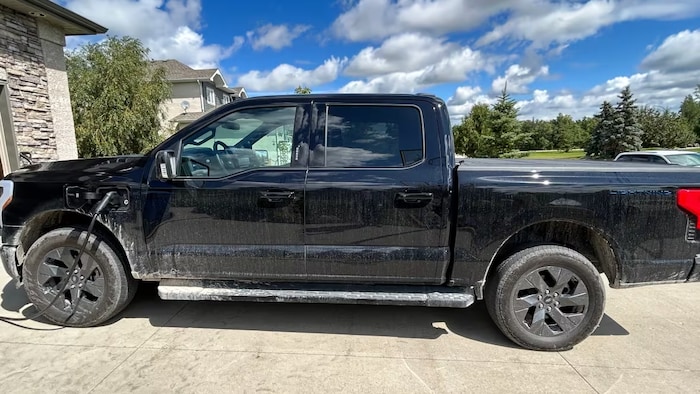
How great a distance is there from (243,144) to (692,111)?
78.7m

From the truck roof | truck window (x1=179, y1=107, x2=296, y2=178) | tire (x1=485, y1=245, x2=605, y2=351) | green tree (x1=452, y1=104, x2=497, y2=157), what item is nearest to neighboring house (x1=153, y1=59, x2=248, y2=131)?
green tree (x1=452, y1=104, x2=497, y2=157)

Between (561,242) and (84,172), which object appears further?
(84,172)

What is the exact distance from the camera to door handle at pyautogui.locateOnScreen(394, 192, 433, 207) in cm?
278

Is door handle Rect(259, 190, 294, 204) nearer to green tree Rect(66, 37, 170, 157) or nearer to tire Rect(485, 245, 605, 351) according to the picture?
tire Rect(485, 245, 605, 351)

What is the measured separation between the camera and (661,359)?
2793mm

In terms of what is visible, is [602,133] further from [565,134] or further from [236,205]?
[565,134]

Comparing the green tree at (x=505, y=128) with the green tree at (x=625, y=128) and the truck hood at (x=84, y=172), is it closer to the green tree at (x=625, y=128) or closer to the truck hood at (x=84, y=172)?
the green tree at (x=625, y=128)

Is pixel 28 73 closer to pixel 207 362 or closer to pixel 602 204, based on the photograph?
pixel 207 362

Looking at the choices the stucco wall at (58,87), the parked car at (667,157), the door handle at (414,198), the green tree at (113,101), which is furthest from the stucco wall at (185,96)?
the door handle at (414,198)

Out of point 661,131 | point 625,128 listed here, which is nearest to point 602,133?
point 625,128

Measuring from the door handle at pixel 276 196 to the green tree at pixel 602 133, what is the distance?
38292 mm

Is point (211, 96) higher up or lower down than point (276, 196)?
higher up

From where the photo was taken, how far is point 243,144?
10.7 ft

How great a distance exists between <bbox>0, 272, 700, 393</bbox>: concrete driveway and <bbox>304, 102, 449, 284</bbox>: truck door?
575 mm
